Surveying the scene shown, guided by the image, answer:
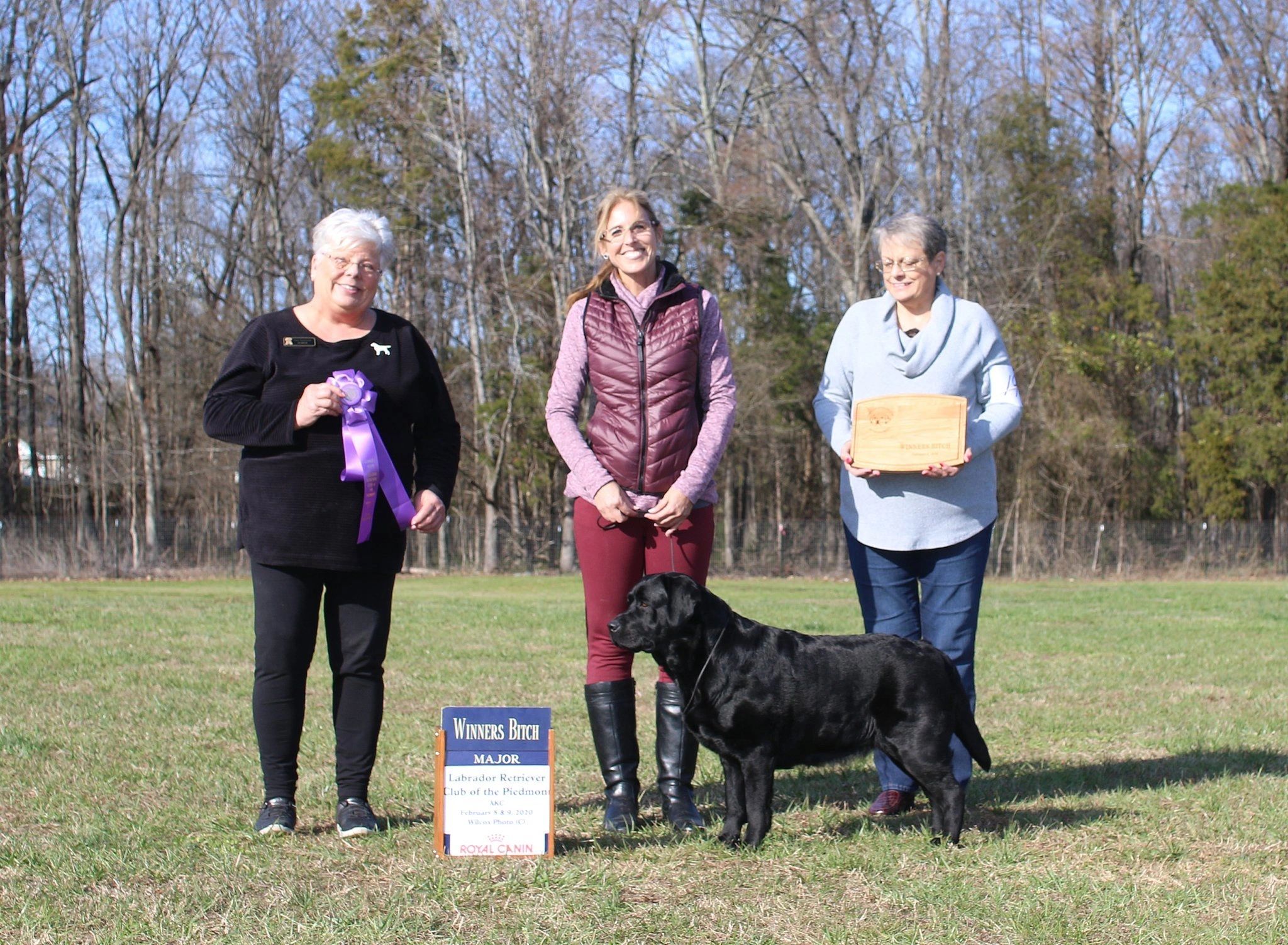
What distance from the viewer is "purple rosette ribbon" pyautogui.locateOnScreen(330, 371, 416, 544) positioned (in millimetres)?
3770

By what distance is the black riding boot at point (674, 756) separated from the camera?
4137 millimetres

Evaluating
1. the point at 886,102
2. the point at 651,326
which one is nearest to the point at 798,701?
the point at 651,326

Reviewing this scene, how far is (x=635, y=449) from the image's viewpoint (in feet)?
13.2

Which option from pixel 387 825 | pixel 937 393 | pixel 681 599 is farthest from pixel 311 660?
pixel 937 393

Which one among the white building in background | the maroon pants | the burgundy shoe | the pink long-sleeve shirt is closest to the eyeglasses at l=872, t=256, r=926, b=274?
the pink long-sleeve shirt

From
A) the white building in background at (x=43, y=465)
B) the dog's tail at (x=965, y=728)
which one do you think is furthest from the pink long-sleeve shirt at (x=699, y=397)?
the white building in background at (x=43, y=465)

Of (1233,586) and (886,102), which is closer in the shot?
(1233,586)

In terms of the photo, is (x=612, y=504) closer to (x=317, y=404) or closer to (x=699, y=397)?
(x=699, y=397)

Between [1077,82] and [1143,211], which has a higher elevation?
[1077,82]

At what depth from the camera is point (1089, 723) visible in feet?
20.4

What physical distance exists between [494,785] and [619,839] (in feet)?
1.67

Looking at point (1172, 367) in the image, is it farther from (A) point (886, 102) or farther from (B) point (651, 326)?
(B) point (651, 326)

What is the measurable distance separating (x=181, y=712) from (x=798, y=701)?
3755 mm

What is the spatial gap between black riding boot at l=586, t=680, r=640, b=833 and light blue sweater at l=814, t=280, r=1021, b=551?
1030 millimetres
